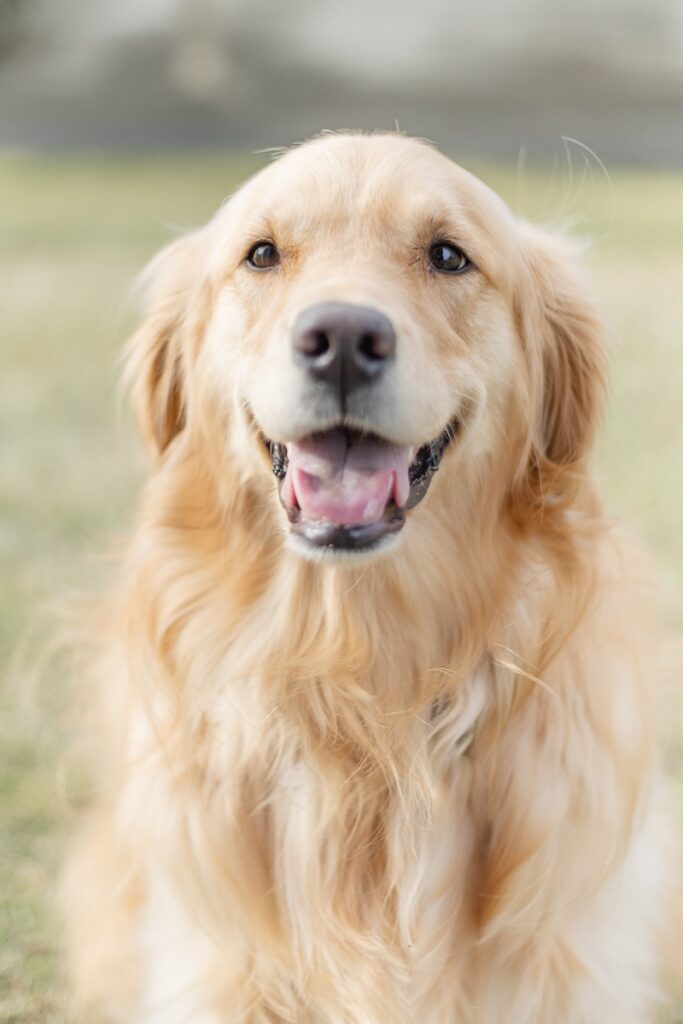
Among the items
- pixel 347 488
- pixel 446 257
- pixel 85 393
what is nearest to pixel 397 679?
pixel 347 488

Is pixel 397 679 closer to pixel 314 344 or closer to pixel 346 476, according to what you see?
pixel 346 476

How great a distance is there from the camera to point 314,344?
6.46ft

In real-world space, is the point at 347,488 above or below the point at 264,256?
below

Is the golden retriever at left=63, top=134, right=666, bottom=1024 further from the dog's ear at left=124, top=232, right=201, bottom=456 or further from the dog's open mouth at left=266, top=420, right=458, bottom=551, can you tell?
the dog's ear at left=124, top=232, right=201, bottom=456

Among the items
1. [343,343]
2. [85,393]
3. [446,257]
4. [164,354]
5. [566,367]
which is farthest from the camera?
[85,393]

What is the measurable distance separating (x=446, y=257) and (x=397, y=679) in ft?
2.82

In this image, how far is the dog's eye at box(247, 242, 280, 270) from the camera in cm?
233

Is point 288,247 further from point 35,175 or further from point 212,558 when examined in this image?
point 35,175

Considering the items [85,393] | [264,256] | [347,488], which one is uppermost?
[264,256]

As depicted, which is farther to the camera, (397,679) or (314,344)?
(397,679)

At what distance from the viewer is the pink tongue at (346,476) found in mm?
2125

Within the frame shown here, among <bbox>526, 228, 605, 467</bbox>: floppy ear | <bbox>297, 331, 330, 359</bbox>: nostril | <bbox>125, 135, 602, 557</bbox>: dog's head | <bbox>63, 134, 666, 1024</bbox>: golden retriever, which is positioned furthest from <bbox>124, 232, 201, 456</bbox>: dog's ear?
<bbox>526, 228, 605, 467</bbox>: floppy ear

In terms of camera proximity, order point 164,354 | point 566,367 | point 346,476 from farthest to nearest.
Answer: point 164,354 → point 566,367 → point 346,476

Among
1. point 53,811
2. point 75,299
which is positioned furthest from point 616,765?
point 75,299
